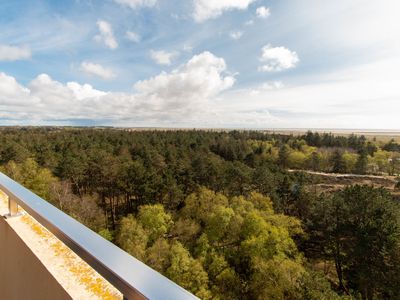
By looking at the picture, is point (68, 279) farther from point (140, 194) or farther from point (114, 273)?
point (140, 194)

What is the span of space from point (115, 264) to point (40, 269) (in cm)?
106

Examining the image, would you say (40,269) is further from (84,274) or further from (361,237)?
(361,237)

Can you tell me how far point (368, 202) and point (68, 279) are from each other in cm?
2291

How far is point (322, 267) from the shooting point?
2317 centimetres

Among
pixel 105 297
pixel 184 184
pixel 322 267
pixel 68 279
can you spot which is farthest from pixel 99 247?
pixel 184 184

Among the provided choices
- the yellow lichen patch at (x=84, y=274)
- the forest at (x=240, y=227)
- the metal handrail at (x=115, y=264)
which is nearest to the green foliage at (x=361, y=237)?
the forest at (x=240, y=227)

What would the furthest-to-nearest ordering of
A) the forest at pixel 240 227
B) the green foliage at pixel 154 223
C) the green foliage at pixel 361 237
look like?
the green foliage at pixel 154 223, the green foliage at pixel 361 237, the forest at pixel 240 227

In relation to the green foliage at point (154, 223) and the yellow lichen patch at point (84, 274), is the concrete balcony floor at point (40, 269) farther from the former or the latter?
the green foliage at point (154, 223)

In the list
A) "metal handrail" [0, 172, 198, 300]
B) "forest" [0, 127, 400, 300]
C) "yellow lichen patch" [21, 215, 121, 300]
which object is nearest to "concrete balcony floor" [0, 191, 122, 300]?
"yellow lichen patch" [21, 215, 121, 300]

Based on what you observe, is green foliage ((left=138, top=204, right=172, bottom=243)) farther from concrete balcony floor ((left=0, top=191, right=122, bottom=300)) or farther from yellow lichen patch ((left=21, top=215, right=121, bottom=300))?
yellow lichen patch ((left=21, top=215, right=121, bottom=300))

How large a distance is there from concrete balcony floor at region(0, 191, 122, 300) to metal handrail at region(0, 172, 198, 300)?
0.95 feet

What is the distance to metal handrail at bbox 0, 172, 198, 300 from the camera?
2.58 ft

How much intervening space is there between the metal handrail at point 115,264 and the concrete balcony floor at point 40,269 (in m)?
0.29

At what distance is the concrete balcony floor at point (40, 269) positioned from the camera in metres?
1.36
